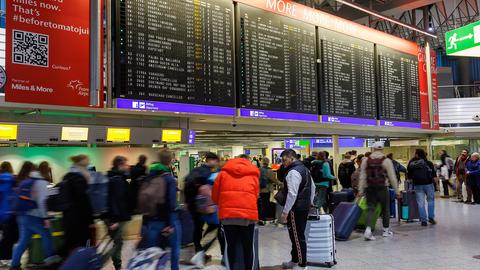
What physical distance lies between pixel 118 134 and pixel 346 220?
3927 mm

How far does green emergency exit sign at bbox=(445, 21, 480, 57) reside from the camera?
7973 mm

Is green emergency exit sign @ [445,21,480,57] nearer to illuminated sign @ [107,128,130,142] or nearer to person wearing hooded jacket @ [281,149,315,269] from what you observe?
person wearing hooded jacket @ [281,149,315,269]

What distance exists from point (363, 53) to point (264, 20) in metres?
3.06

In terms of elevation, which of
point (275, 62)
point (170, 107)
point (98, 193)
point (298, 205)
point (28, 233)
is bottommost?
point (28, 233)

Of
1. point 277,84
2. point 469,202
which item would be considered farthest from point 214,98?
point 469,202

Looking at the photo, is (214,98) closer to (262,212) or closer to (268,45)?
(268,45)

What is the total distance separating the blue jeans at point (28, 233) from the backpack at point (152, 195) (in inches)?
62.4

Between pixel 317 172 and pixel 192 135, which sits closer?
pixel 192 135

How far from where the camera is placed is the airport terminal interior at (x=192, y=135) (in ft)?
15.9

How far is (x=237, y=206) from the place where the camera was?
445cm

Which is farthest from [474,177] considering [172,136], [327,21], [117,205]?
[117,205]

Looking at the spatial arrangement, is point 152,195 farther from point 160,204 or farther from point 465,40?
point 465,40

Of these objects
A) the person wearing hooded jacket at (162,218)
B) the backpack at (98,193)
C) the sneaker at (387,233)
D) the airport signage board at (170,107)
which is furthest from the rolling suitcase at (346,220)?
the backpack at (98,193)

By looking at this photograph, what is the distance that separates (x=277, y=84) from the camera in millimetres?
8078
